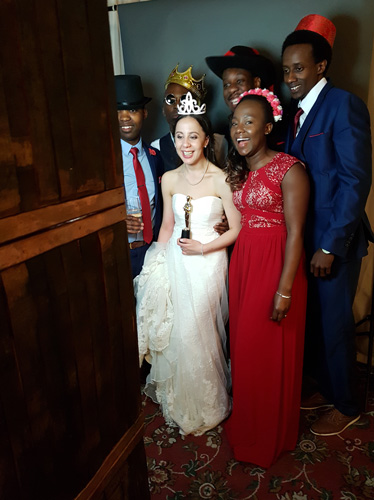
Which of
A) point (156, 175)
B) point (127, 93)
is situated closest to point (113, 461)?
point (156, 175)

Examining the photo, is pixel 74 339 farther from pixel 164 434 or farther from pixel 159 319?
pixel 164 434

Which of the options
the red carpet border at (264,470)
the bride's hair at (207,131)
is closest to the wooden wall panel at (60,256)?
the red carpet border at (264,470)

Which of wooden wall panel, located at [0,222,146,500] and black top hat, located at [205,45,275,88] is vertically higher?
black top hat, located at [205,45,275,88]

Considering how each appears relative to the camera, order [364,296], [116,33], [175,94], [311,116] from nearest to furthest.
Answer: [311,116], [175,94], [364,296], [116,33]

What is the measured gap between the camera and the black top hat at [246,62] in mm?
2162

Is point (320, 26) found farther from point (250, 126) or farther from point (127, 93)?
point (127, 93)

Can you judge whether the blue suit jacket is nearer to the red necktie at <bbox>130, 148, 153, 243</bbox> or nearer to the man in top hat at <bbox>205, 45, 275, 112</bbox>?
the man in top hat at <bbox>205, 45, 275, 112</bbox>

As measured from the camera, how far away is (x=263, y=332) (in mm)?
1870

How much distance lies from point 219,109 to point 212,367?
1679 millimetres

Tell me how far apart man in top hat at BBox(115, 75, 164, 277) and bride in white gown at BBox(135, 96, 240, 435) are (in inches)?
8.2

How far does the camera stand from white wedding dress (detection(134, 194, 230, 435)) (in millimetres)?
2131

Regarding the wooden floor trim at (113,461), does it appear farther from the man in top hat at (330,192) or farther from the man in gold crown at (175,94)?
the man in gold crown at (175,94)

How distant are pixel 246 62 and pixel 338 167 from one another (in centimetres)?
83

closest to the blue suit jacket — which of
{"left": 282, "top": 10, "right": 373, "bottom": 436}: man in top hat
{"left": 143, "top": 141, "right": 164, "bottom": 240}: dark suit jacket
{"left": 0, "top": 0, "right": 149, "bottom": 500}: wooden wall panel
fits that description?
{"left": 282, "top": 10, "right": 373, "bottom": 436}: man in top hat
